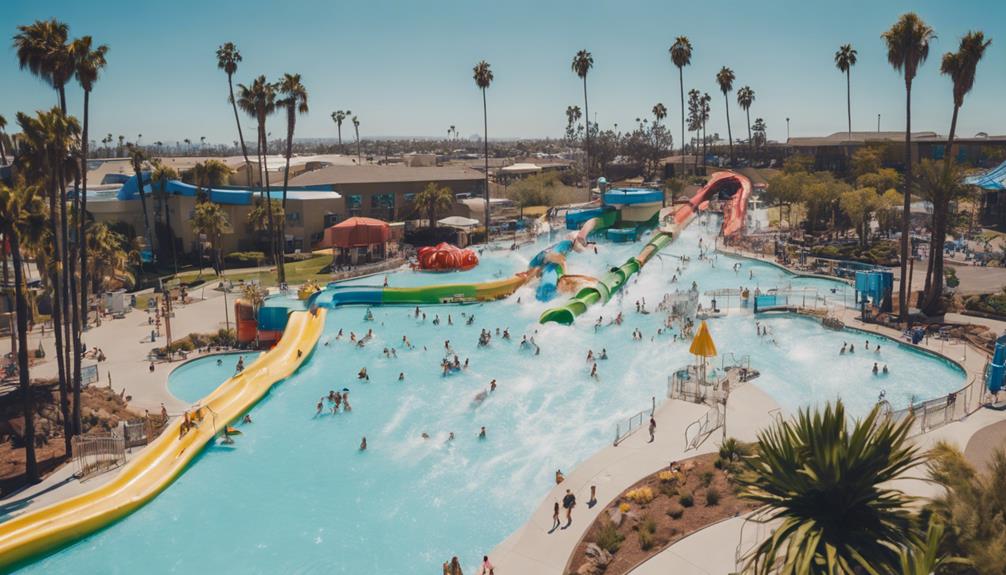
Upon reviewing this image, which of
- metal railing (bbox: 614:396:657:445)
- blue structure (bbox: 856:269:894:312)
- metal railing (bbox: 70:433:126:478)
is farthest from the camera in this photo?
blue structure (bbox: 856:269:894:312)

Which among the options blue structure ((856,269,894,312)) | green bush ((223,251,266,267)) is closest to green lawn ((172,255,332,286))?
green bush ((223,251,266,267))

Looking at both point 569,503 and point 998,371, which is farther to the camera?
point 998,371

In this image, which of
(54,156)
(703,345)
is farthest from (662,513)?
(54,156)

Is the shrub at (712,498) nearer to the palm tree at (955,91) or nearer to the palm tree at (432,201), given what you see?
the palm tree at (955,91)

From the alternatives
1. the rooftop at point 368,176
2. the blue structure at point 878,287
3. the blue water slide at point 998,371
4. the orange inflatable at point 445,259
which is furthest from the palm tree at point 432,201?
the blue water slide at point 998,371

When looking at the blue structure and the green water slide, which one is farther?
the green water slide

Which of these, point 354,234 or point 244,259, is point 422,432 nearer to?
point 354,234

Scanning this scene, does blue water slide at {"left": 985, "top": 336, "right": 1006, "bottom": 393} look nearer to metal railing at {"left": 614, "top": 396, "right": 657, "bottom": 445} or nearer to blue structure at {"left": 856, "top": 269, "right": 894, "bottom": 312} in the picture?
metal railing at {"left": 614, "top": 396, "right": 657, "bottom": 445}
